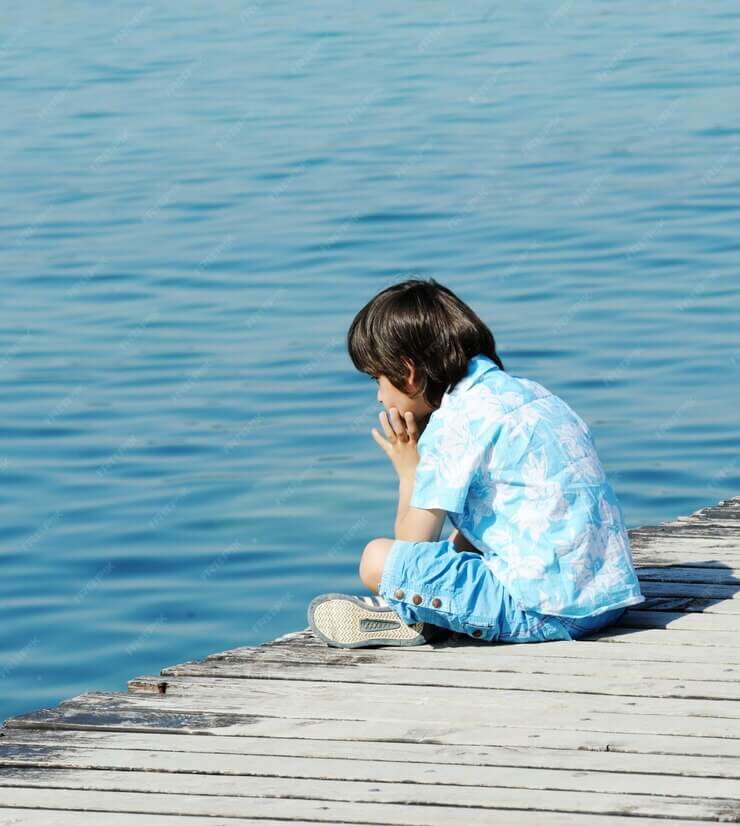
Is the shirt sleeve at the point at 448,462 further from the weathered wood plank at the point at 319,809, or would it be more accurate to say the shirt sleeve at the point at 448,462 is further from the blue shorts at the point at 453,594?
the weathered wood plank at the point at 319,809

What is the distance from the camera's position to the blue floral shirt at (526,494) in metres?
4.88

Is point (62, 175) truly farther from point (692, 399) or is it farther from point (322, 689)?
point (322, 689)

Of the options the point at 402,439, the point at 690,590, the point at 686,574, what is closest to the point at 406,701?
the point at 402,439

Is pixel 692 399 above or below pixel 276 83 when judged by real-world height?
below

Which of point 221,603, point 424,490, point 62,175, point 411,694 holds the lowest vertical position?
point 221,603

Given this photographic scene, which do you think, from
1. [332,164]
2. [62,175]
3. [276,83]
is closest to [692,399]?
[332,164]

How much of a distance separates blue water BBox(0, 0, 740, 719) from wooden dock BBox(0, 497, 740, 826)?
2.60 meters

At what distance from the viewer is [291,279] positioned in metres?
13.2

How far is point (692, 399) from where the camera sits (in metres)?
10.5

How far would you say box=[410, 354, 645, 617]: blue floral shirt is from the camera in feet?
16.0

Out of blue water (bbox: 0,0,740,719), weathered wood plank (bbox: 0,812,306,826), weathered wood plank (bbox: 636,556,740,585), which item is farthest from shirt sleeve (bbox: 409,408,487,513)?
blue water (bbox: 0,0,740,719)

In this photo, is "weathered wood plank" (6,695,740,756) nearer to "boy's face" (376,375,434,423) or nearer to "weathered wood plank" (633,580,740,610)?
"boy's face" (376,375,434,423)

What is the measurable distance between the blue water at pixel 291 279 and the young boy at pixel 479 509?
8.55ft

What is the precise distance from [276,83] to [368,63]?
1573mm
